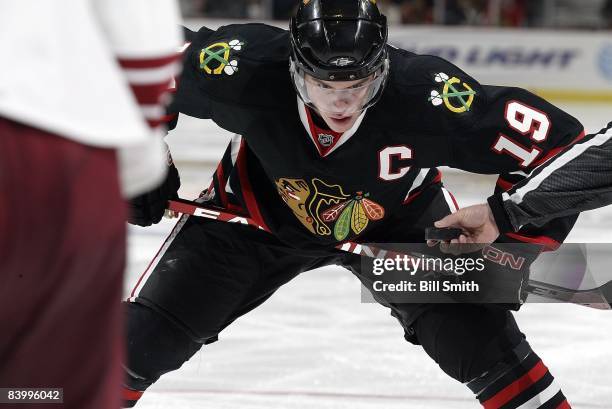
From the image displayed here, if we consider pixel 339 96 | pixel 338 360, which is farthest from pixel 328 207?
pixel 338 360

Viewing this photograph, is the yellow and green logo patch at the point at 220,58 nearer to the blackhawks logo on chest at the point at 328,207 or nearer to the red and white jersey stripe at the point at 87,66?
the blackhawks logo on chest at the point at 328,207

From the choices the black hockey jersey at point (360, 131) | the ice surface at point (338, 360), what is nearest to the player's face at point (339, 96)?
the black hockey jersey at point (360, 131)

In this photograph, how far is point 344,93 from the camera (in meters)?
2.08

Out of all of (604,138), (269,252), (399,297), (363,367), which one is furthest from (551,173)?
(363,367)

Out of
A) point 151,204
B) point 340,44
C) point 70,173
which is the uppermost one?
point 70,173

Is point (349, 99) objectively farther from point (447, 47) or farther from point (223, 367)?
point (447, 47)

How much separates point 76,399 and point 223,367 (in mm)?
2077

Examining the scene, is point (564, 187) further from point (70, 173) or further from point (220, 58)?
point (70, 173)

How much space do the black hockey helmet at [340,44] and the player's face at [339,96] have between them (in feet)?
0.04

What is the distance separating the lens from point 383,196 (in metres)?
2.32

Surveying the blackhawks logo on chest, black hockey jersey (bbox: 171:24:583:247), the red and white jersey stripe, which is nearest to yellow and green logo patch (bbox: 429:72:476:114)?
black hockey jersey (bbox: 171:24:583:247)

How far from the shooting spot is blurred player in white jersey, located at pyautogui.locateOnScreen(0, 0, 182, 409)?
91 cm

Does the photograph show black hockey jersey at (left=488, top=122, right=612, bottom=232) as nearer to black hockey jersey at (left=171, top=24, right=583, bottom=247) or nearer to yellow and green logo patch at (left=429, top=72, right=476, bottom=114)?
black hockey jersey at (left=171, top=24, right=583, bottom=247)

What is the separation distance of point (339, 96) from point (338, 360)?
1.25 m
